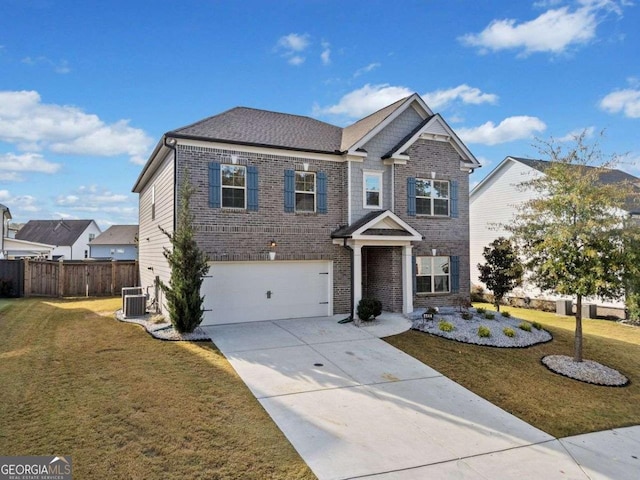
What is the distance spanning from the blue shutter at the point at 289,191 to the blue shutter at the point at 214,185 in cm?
241

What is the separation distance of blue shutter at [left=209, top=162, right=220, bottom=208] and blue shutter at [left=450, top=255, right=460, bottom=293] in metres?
10.0

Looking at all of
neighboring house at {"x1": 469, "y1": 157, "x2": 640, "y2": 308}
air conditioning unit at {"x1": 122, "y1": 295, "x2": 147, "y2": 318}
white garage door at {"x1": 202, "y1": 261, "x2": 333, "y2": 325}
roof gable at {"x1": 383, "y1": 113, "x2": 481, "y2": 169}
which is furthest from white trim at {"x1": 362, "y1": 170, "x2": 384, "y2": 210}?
neighboring house at {"x1": 469, "y1": 157, "x2": 640, "y2": 308}

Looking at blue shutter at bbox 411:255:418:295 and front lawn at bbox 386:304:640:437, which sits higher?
blue shutter at bbox 411:255:418:295

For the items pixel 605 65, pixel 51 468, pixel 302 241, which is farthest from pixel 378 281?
pixel 605 65

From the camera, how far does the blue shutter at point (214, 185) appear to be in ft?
42.3

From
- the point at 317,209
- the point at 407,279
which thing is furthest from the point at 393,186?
the point at 407,279

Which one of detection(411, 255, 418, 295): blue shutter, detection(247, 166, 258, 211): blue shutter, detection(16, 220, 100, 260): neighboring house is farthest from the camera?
detection(16, 220, 100, 260): neighboring house

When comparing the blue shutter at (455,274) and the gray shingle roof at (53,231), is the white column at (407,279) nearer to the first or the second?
the blue shutter at (455,274)

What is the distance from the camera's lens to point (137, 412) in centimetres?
644

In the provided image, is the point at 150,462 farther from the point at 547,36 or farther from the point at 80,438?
the point at 547,36

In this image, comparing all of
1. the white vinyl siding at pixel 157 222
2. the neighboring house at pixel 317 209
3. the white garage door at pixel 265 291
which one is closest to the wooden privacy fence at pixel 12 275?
the white vinyl siding at pixel 157 222

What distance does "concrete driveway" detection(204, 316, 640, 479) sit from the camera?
5441 mm

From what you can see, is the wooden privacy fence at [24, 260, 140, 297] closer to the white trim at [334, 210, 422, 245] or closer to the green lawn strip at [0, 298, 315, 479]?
the green lawn strip at [0, 298, 315, 479]

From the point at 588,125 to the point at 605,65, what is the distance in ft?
28.6
